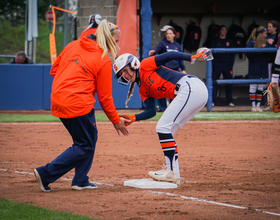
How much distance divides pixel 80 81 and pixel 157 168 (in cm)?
219

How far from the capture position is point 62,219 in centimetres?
349

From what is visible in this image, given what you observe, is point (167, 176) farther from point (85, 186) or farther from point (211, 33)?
point (211, 33)

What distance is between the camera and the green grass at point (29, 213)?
3.56m

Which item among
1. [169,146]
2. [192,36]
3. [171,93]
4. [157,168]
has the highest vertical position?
[192,36]

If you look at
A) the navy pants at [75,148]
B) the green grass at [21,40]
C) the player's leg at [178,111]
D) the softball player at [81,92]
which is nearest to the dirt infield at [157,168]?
the navy pants at [75,148]

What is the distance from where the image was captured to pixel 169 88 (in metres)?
Answer: 4.92

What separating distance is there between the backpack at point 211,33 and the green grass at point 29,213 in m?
13.8

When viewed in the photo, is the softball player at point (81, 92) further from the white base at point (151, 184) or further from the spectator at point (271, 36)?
the spectator at point (271, 36)

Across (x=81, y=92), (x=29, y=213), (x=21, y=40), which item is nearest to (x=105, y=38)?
(x=81, y=92)

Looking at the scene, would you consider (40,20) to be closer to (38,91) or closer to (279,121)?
(38,91)

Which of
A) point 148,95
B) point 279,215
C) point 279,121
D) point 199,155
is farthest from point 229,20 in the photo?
point 279,215

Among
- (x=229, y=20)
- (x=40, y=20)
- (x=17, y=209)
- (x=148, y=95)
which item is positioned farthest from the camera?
(x=40, y=20)

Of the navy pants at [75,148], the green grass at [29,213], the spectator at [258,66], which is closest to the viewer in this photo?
the green grass at [29,213]

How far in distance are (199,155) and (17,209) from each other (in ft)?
12.8
